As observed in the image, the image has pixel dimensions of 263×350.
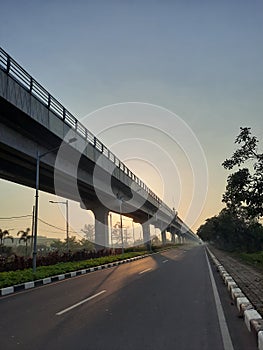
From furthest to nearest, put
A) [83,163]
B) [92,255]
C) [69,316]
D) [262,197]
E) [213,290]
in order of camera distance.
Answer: [92,255]
[83,163]
[262,197]
[213,290]
[69,316]

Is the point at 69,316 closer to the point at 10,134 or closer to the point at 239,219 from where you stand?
the point at 10,134

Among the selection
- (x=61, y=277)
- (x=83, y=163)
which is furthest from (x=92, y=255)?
(x=61, y=277)

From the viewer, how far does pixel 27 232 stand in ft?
230

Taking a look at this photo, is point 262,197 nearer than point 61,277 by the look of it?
No

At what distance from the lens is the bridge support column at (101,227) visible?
3388 cm

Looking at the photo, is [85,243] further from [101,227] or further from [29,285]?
[29,285]

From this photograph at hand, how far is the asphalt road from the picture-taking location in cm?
527

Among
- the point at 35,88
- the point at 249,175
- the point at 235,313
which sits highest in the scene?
the point at 35,88

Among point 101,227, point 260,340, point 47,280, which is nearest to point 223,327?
point 260,340

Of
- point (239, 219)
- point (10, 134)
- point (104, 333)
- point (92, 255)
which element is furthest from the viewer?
point (239, 219)

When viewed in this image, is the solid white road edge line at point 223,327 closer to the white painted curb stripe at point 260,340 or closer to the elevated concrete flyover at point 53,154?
the white painted curb stripe at point 260,340

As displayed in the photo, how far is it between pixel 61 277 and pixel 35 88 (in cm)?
907

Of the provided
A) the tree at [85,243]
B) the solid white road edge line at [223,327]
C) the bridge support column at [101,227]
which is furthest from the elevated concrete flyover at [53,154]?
the tree at [85,243]

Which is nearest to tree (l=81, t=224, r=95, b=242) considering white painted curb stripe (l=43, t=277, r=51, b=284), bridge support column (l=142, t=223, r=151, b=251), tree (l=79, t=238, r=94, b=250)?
tree (l=79, t=238, r=94, b=250)
